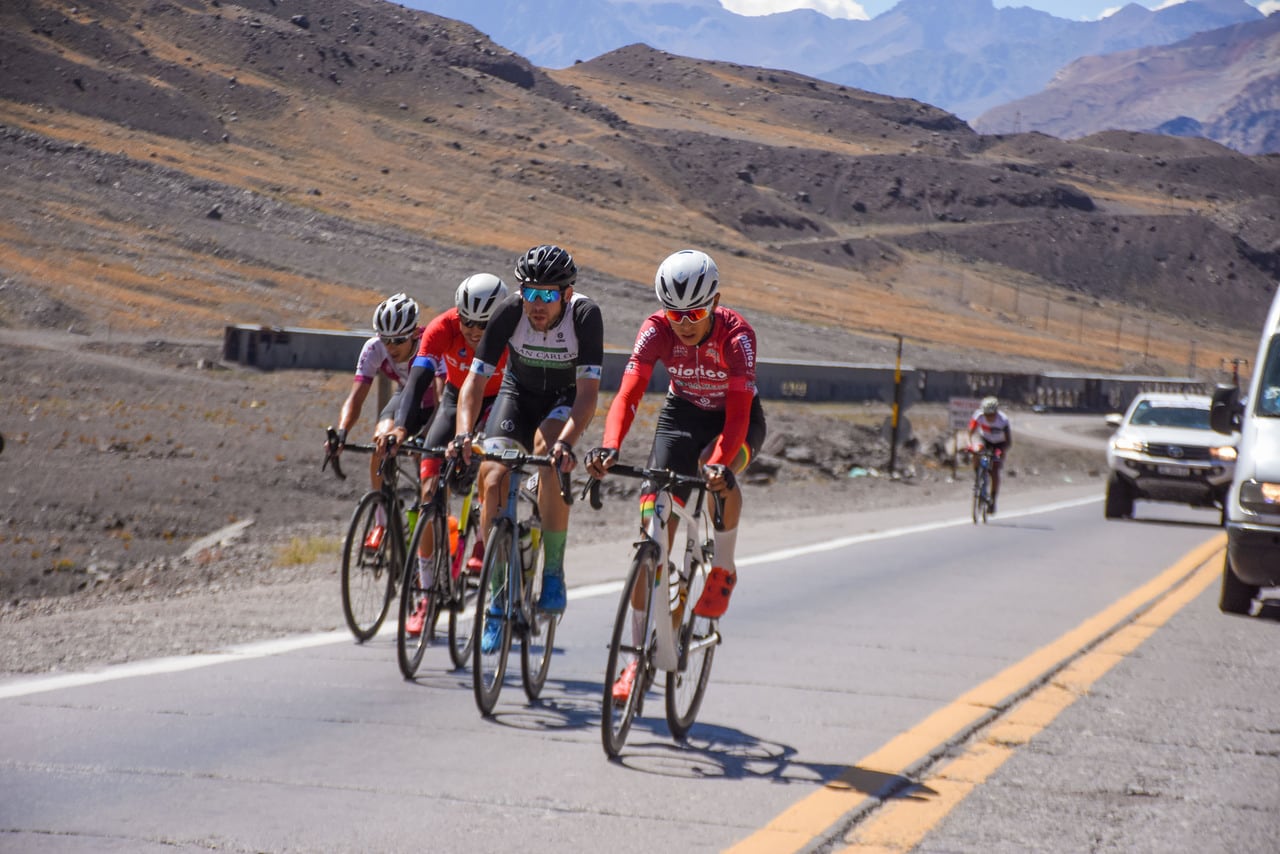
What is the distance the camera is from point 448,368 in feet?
28.2

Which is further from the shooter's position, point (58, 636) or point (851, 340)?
point (851, 340)

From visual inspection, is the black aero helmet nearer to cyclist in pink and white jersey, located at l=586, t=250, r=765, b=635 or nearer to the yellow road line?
cyclist in pink and white jersey, located at l=586, t=250, r=765, b=635

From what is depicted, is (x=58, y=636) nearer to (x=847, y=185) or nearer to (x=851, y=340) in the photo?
(x=851, y=340)

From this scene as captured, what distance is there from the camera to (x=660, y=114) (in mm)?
141750

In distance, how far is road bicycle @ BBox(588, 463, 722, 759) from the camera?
601 cm

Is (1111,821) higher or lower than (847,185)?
lower

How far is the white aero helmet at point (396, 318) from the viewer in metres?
9.20

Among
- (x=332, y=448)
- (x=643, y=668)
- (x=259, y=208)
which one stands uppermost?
(x=259, y=208)

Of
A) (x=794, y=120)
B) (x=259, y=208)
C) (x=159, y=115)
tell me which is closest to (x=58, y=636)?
(x=259, y=208)

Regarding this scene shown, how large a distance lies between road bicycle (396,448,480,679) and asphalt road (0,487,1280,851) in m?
0.21

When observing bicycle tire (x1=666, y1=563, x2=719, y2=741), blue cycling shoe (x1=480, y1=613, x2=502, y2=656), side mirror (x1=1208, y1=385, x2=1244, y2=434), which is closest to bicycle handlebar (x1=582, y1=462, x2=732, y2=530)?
bicycle tire (x1=666, y1=563, x2=719, y2=741)

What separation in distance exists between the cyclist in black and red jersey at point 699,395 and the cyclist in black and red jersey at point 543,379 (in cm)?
39

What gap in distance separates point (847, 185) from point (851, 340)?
63024 mm

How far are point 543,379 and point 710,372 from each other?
104 centimetres
